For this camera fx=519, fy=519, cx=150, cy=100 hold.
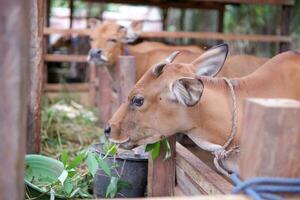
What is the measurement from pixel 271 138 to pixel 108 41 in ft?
20.6

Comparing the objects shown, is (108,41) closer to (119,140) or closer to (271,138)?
(119,140)

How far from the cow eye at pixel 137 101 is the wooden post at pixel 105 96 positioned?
357cm

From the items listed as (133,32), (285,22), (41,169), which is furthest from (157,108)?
(285,22)

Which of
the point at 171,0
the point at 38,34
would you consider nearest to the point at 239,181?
the point at 38,34

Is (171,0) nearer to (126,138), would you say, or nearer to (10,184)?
(126,138)

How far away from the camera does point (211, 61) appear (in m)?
3.59

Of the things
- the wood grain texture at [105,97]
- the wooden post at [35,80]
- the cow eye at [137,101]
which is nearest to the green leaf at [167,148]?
the cow eye at [137,101]

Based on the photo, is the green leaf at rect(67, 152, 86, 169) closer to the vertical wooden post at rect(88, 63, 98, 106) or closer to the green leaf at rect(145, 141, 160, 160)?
the green leaf at rect(145, 141, 160, 160)

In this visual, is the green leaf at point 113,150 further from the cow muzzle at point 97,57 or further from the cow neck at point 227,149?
the cow muzzle at point 97,57

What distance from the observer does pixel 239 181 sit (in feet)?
5.58

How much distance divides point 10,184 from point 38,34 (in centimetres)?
261

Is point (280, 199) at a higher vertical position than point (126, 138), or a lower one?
higher

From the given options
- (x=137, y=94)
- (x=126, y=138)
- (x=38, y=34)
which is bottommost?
(x=126, y=138)

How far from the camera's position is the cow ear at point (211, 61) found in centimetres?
356
